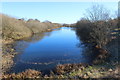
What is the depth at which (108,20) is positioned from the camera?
38.7 ft

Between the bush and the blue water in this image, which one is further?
the bush

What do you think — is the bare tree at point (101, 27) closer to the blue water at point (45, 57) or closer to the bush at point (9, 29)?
the blue water at point (45, 57)

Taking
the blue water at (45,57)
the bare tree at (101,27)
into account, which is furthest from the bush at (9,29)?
the bare tree at (101,27)

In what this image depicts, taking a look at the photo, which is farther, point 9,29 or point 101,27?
point 9,29

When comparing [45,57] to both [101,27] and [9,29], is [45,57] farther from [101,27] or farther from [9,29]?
[9,29]

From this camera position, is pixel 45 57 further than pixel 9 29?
No

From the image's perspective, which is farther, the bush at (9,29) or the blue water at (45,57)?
the bush at (9,29)

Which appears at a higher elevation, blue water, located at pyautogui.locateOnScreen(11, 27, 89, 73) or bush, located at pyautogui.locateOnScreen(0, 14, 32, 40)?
bush, located at pyautogui.locateOnScreen(0, 14, 32, 40)

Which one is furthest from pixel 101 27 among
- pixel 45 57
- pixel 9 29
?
pixel 9 29

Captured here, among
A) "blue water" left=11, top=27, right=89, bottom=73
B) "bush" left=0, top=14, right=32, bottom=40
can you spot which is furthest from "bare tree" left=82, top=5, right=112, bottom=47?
"bush" left=0, top=14, right=32, bottom=40

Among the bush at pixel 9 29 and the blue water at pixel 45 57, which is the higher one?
the bush at pixel 9 29

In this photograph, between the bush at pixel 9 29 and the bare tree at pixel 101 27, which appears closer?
the bare tree at pixel 101 27

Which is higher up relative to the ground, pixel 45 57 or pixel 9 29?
pixel 9 29

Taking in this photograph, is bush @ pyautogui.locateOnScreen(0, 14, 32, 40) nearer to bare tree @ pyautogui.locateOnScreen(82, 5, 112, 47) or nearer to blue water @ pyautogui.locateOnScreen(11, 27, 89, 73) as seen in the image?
blue water @ pyautogui.locateOnScreen(11, 27, 89, 73)
